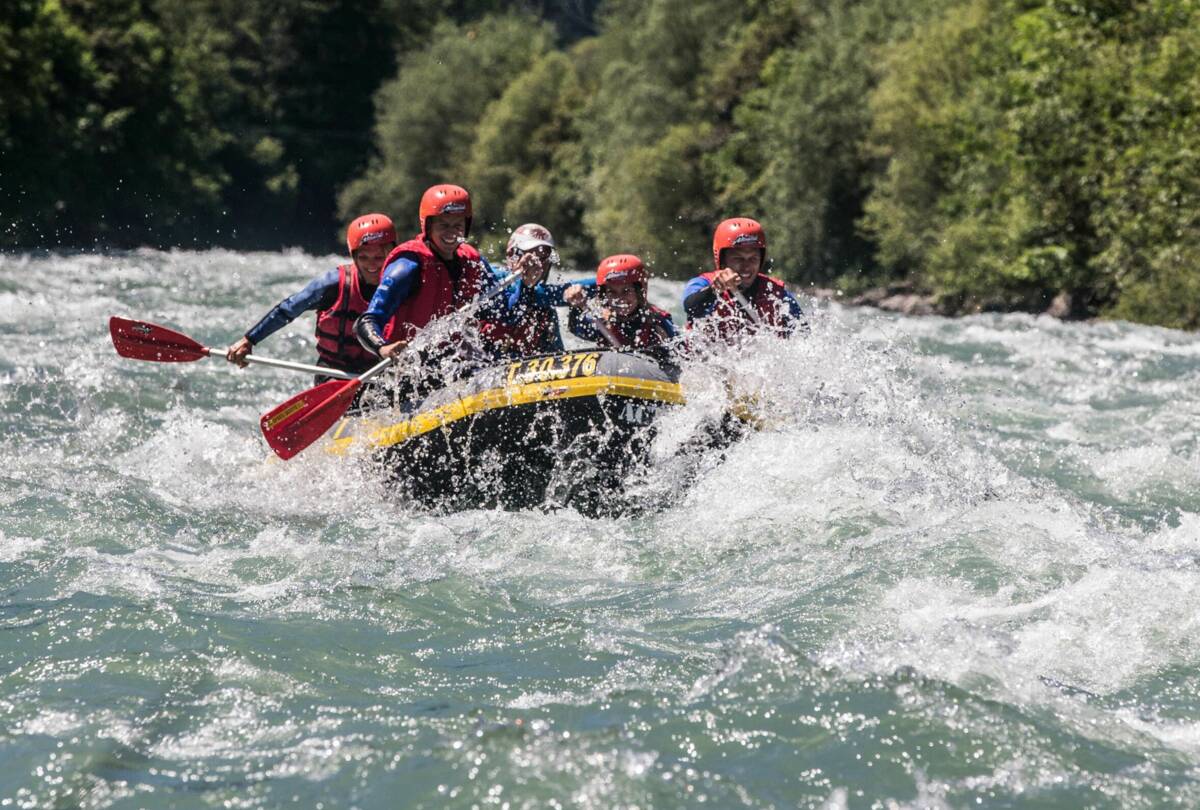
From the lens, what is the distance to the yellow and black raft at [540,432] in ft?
23.2

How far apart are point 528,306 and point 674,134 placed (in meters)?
23.7

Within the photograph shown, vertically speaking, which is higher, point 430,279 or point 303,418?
point 430,279

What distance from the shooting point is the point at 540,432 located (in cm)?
716

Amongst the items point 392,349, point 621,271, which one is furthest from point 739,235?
point 392,349

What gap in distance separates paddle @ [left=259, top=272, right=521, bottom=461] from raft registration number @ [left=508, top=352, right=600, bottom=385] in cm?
68

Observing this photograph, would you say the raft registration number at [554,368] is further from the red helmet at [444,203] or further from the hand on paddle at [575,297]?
the red helmet at [444,203]

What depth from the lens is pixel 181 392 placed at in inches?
451

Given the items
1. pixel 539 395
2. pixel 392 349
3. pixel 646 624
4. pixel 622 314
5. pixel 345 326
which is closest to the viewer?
pixel 646 624

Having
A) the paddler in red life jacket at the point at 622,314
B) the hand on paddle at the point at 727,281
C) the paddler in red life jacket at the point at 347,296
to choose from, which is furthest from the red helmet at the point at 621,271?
the paddler in red life jacket at the point at 347,296

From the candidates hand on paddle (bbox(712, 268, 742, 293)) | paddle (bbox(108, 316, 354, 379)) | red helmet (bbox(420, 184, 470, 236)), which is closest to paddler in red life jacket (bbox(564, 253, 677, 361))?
hand on paddle (bbox(712, 268, 742, 293))

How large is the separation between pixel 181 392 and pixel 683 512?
5.84 metres

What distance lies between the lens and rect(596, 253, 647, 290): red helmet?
778 centimetres

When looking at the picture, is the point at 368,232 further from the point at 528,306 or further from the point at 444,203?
the point at 528,306

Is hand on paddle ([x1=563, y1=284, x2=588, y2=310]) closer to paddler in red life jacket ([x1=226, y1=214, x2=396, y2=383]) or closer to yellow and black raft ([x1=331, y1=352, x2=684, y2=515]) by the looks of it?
yellow and black raft ([x1=331, y1=352, x2=684, y2=515])
